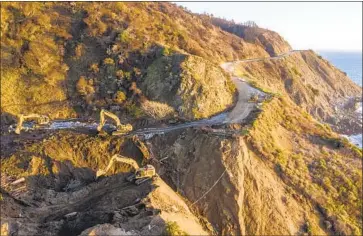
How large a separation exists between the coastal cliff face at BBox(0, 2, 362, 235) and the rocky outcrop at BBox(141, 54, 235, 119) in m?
0.14

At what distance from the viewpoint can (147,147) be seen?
3145 cm

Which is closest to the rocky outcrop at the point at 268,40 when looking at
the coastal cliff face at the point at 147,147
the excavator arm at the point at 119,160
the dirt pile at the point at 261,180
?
the coastal cliff face at the point at 147,147

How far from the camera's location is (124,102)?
1473 inches

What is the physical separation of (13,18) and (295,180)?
3961cm

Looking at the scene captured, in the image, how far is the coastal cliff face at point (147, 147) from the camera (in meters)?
25.9

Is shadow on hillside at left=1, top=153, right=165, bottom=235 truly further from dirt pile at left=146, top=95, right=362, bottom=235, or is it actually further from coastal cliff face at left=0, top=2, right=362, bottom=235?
dirt pile at left=146, top=95, right=362, bottom=235

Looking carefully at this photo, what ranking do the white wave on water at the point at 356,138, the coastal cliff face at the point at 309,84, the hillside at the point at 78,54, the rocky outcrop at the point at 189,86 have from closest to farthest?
the rocky outcrop at the point at 189,86
the hillside at the point at 78,54
the white wave on water at the point at 356,138
the coastal cliff face at the point at 309,84

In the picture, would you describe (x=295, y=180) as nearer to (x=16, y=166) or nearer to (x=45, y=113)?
(x=16, y=166)

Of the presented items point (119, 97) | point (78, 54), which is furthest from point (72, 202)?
point (78, 54)

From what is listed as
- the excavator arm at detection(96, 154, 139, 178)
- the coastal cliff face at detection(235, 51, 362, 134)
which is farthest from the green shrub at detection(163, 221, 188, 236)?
the coastal cliff face at detection(235, 51, 362, 134)

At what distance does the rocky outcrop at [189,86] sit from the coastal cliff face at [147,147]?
5.5 inches

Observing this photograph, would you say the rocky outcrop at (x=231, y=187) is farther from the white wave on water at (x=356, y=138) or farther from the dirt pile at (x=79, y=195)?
the white wave on water at (x=356, y=138)

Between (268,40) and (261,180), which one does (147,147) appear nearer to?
(261,180)

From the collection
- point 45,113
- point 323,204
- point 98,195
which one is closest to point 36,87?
point 45,113
